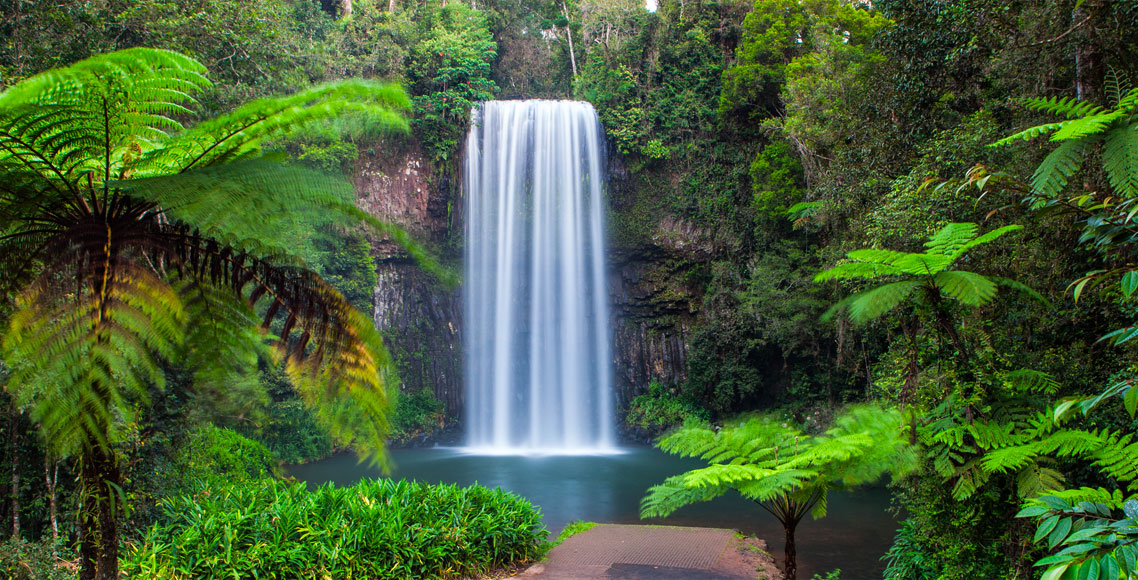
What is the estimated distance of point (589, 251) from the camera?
19.2 meters

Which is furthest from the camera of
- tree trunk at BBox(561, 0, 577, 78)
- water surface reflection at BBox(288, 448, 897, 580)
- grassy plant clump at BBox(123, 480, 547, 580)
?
tree trunk at BBox(561, 0, 577, 78)

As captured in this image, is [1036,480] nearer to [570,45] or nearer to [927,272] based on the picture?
[927,272]

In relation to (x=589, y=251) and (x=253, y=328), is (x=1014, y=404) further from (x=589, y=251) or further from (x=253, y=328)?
(x=589, y=251)

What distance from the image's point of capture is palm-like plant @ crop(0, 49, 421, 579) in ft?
5.92

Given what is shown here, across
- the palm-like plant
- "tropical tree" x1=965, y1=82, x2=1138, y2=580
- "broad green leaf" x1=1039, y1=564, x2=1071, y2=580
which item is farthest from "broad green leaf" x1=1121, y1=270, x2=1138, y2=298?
the palm-like plant

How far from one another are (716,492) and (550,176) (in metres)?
16.1

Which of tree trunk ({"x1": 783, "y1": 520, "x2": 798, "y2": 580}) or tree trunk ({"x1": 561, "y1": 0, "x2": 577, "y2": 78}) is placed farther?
tree trunk ({"x1": 561, "y1": 0, "x2": 577, "y2": 78})

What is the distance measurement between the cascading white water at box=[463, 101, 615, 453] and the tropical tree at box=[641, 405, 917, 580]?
572 inches

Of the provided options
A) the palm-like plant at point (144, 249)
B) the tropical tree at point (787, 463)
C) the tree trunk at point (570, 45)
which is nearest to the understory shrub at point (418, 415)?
the tree trunk at point (570, 45)

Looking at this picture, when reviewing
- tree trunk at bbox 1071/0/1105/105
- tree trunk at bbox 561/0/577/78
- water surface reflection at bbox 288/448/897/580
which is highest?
tree trunk at bbox 561/0/577/78

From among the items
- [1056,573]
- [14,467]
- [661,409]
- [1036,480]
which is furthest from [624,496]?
[1056,573]

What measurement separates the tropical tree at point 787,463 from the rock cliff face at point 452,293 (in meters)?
14.8

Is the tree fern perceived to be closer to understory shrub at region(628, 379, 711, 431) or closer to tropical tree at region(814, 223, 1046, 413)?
tropical tree at region(814, 223, 1046, 413)

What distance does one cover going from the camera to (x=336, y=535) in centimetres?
480
